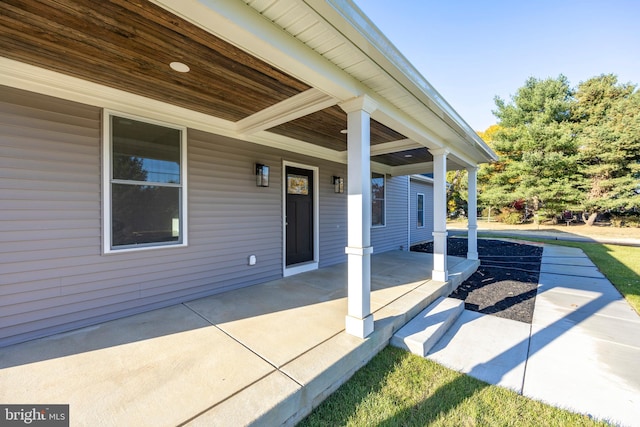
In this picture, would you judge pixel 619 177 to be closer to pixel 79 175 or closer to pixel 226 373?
pixel 226 373

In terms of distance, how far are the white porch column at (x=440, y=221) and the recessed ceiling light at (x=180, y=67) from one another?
3901mm

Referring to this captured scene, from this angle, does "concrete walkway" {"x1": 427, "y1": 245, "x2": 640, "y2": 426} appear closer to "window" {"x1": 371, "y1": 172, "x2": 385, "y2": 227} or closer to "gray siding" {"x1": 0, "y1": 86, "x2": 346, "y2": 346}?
"gray siding" {"x1": 0, "y1": 86, "x2": 346, "y2": 346}

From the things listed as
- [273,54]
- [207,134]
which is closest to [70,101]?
[207,134]

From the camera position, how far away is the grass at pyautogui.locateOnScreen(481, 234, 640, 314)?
4434 millimetres

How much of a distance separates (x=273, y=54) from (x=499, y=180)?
2006 centimetres

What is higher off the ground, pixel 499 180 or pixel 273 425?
pixel 499 180

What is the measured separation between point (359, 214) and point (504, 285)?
4168 mm

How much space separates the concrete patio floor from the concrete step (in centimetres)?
12

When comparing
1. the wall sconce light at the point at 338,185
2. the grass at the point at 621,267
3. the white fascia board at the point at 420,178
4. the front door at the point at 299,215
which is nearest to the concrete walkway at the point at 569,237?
the grass at the point at 621,267

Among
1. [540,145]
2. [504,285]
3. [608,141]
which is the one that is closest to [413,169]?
[504,285]

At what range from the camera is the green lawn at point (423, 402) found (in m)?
1.80

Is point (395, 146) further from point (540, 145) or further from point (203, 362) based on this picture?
point (540, 145)

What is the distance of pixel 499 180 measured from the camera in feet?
57.4

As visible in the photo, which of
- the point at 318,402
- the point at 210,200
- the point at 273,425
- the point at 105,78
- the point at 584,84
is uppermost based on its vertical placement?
the point at 584,84
